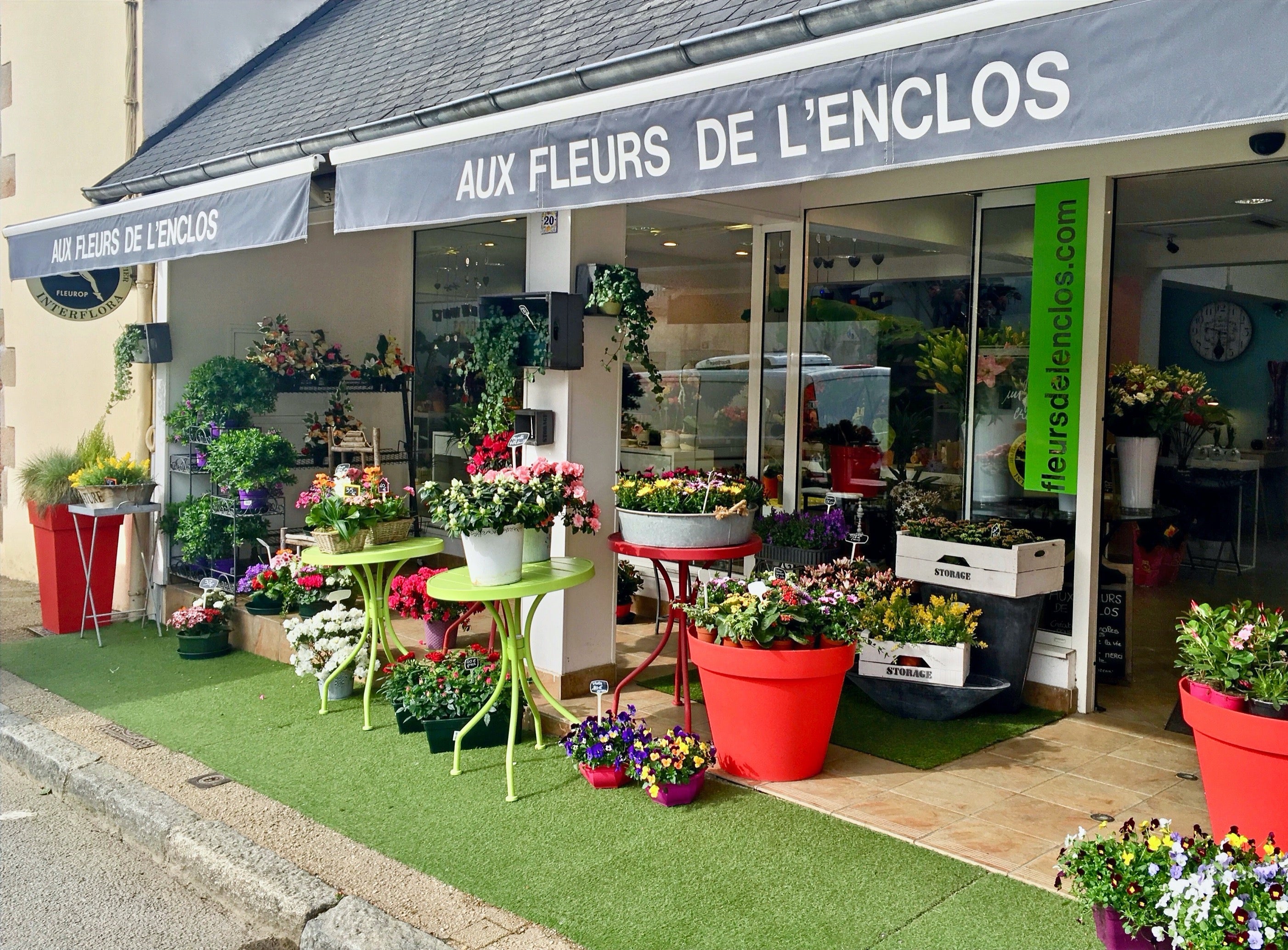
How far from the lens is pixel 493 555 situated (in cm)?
482

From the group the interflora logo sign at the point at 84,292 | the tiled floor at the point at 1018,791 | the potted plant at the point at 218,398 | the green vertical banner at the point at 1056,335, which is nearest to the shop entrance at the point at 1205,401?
the green vertical banner at the point at 1056,335

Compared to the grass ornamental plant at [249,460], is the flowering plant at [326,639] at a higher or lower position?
lower

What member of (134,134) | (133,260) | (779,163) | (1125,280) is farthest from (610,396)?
(1125,280)

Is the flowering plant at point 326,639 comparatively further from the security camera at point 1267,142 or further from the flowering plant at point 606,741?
the security camera at point 1267,142

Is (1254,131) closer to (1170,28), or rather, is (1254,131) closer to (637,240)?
(1170,28)

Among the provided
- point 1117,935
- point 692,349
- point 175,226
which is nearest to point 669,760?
point 1117,935

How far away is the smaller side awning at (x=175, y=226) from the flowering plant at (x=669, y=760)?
3.02m

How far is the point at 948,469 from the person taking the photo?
21.8ft

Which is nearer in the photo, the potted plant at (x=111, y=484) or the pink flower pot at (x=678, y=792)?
the pink flower pot at (x=678, y=792)

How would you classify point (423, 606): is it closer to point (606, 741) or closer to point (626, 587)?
point (626, 587)

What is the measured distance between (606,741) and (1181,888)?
2.40m

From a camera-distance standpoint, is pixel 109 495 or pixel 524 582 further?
pixel 109 495

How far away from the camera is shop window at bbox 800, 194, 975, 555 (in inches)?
259

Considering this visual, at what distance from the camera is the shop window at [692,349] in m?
7.44
